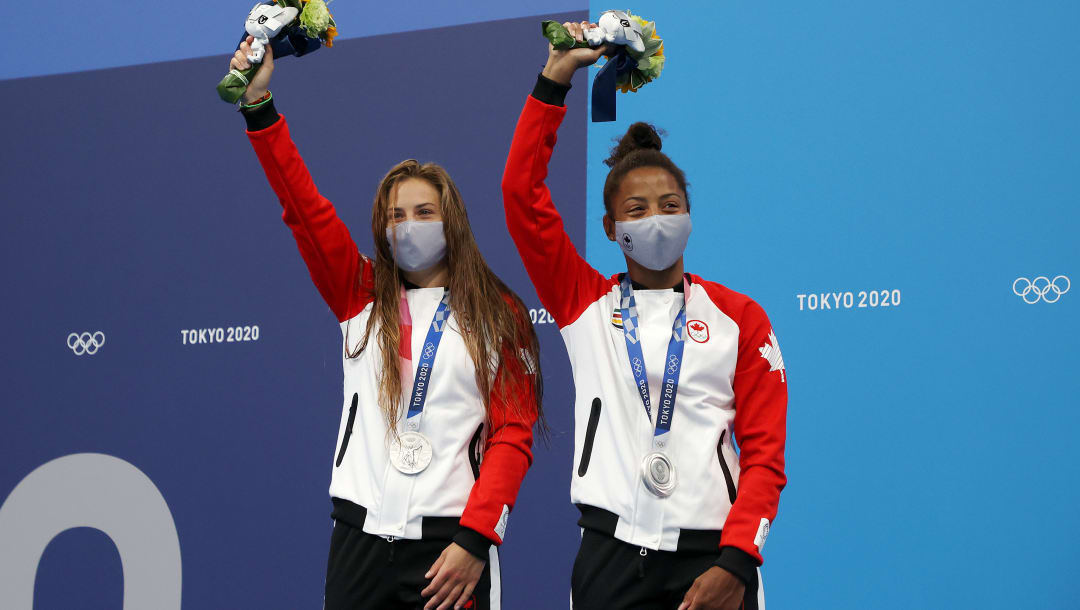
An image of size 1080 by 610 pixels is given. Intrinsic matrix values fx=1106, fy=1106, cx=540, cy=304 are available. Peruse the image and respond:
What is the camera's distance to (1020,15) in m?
3.05

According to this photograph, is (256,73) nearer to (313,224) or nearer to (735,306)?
(313,224)

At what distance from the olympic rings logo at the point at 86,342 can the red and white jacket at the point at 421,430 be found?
209cm

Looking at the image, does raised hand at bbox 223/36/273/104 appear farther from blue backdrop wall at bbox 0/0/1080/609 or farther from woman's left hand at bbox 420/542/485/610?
blue backdrop wall at bbox 0/0/1080/609

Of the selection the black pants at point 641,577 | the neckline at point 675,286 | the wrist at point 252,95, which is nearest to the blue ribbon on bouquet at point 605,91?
the neckline at point 675,286

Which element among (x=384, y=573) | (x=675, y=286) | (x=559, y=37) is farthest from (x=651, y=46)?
(x=384, y=573)

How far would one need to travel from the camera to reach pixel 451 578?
2096 millimetres

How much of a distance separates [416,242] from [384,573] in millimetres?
677

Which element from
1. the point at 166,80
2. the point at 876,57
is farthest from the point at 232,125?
the point at 876,57

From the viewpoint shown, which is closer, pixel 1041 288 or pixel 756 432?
→ pixel 756 432

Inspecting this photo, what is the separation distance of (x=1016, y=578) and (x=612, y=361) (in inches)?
55.7

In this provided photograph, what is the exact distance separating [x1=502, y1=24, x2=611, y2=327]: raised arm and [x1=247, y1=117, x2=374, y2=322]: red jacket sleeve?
0.39m

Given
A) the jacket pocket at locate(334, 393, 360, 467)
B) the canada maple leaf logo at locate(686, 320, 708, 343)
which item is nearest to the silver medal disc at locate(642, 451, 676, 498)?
the canada maple leaf logo at locate(686, 320, 708, 343)

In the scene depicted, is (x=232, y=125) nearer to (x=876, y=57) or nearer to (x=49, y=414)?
(x=49, y=414)

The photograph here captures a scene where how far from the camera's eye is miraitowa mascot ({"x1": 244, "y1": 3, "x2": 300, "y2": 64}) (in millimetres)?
2252
